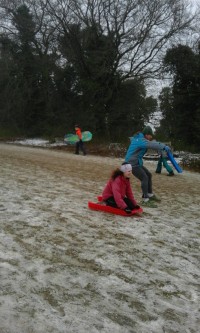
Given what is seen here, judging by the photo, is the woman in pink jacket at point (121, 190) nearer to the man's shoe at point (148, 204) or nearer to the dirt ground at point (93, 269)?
the dirt ground at point (93, 269)

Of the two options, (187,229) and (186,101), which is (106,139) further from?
(187,229)

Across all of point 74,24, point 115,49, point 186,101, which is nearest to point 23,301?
point 186,101

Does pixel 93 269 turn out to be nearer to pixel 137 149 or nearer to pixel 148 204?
pixel 148 204

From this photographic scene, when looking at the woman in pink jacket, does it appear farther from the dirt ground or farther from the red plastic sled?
the dirt ground

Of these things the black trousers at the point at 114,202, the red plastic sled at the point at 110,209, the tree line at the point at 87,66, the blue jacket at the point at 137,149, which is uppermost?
the tree line at the point at 87,66

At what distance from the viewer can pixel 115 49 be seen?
25.1 meters

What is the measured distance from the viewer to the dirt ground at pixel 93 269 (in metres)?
2.81

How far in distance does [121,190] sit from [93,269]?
259 centimetres

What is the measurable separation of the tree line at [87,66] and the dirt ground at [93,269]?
16.7m

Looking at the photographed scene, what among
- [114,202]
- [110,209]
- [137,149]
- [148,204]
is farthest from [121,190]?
[137,149]

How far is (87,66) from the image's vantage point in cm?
2686

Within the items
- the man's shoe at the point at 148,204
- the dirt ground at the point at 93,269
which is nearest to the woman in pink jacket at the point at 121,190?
the dirt ground at the point at 93,269

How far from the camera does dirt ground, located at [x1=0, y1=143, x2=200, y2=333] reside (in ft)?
9.22

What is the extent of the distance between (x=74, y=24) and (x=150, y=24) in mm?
6248
